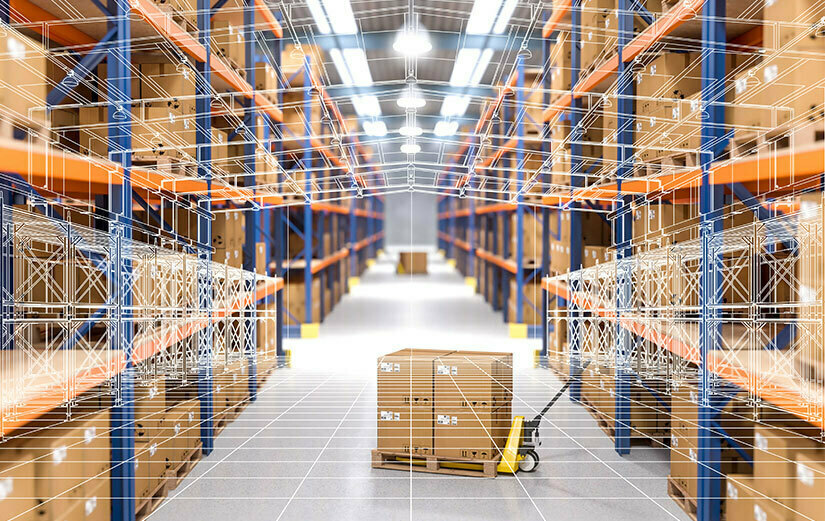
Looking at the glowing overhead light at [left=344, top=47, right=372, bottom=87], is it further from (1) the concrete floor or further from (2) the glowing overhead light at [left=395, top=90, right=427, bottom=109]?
(1) the concrete floor

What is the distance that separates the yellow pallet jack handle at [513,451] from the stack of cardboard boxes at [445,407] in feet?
0.19

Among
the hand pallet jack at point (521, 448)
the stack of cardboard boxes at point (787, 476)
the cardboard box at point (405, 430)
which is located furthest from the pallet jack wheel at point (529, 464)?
the stack of cardboard boxes at point (787, 476)

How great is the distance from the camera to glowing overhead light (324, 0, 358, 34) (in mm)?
2441

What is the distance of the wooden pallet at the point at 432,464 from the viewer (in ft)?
10.1

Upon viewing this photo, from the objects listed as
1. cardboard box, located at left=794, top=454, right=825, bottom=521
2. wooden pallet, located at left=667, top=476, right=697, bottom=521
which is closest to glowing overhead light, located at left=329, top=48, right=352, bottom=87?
cardboard box, located at left=794, top=454, right=825, bottom=521

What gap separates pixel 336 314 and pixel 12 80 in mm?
7453

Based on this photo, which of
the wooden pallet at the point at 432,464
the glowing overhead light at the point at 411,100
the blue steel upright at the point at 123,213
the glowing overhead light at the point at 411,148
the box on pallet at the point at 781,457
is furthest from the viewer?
the wooden pallet at the point at 432,464

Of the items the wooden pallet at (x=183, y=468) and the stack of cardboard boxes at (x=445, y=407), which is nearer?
the wooden pallet at (x=183, y=468)

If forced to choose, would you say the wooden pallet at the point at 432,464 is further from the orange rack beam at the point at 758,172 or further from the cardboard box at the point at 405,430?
the orange rack beam at the point at 758,172

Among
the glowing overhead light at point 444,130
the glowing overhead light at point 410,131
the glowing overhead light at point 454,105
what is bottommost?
the glowing overhead light at point 410,131

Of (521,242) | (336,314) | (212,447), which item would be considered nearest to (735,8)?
(212,447)

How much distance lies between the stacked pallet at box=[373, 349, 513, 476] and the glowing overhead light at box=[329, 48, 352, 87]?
131 cm

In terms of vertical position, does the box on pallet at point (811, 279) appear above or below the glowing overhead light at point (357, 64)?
below

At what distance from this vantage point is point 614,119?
396 cm
